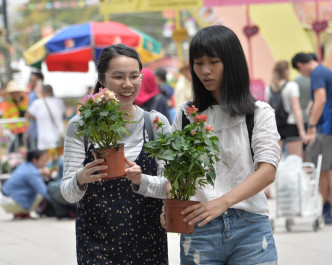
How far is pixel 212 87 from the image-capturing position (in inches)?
133

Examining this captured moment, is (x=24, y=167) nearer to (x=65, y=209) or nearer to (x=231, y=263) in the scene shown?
(x=65, y=209)

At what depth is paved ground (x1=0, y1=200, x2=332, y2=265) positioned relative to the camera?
23.4ft

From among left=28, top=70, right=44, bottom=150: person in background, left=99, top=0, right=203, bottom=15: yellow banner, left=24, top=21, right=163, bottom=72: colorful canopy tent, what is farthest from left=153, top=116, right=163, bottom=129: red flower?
left=28, top=70, right=44, bottom=150: person in background

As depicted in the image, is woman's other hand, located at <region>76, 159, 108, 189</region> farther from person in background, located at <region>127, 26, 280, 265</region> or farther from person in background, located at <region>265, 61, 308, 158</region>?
person in background, located at <region>265, 61, 308, 158</region>

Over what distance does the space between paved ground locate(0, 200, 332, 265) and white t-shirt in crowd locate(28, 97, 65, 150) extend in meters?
3.38

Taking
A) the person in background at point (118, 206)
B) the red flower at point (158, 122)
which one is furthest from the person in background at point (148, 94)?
the red flower at point (158, 122)

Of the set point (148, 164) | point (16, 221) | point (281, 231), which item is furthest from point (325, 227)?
point (148, 164)

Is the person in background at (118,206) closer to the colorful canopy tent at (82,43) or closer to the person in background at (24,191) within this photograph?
the person in background at (24,191)

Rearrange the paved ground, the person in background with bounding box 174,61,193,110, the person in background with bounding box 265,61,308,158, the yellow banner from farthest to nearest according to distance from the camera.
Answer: the yellow banner
the person in background with bounding box 174,61,193,110
the person in background with bounding box 265,61,308,158
the paved ground

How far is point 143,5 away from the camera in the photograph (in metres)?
12.4

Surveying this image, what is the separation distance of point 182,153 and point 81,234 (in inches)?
29.4

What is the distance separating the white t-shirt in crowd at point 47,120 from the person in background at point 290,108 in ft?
13.2

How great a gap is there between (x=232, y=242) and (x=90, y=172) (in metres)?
0.65

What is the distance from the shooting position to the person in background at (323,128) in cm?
→ 870
